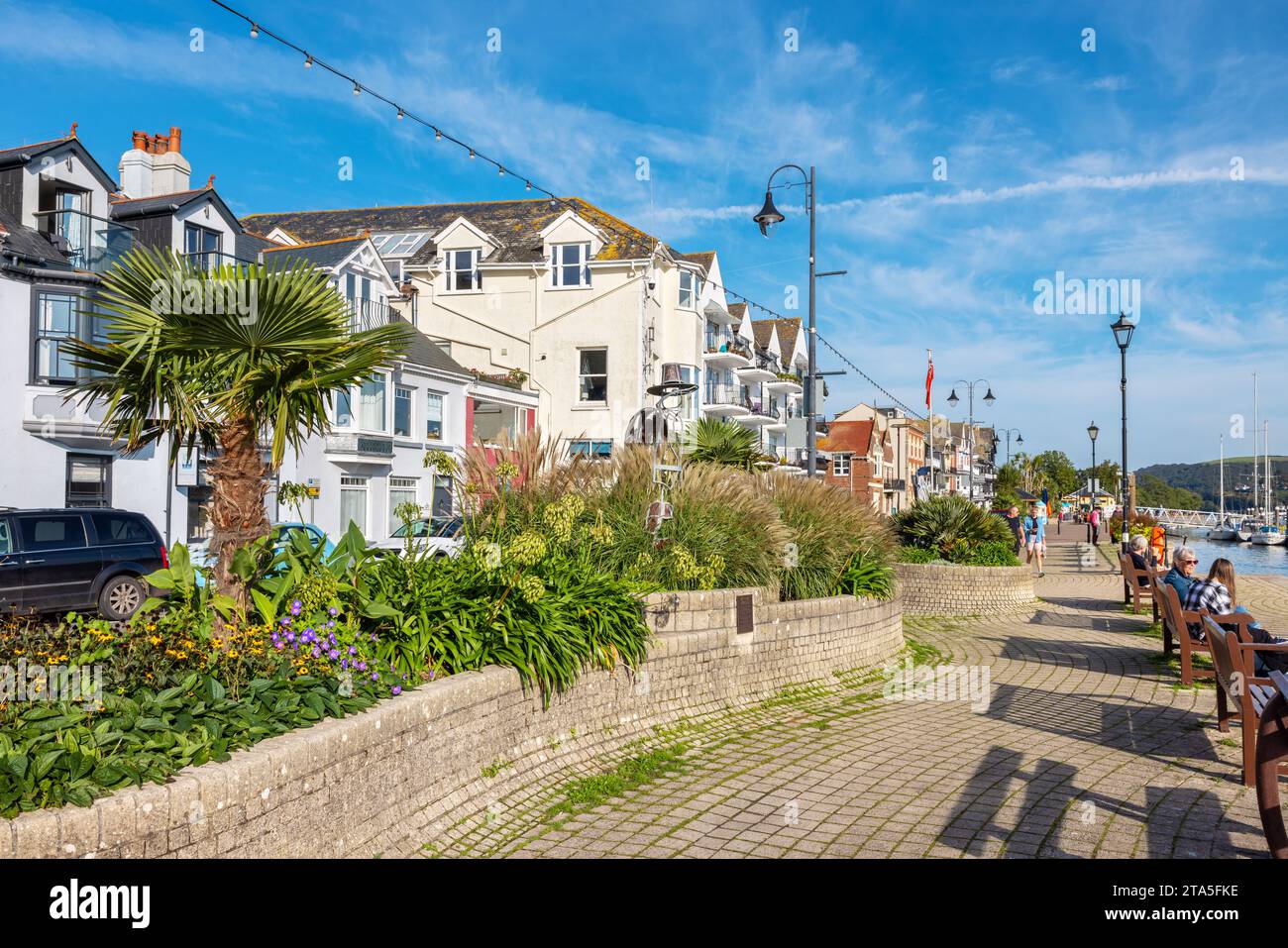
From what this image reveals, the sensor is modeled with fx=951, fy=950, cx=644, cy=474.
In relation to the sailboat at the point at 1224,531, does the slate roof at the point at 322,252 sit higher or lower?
higher

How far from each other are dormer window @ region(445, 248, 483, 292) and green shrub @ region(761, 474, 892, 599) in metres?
27.9

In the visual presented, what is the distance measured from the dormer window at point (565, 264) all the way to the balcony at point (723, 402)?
10014 mm

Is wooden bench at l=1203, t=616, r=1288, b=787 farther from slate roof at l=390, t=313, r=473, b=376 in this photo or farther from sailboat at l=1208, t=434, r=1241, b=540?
sailboat at l=1208, t=434, r=1241, b=540

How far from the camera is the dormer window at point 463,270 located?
3941 cm

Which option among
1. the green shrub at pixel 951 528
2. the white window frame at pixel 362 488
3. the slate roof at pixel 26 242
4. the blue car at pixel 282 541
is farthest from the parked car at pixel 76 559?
the green shrub at pixel 951 528

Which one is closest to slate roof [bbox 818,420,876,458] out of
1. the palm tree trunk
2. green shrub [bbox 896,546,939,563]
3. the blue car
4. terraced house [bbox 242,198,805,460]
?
terraced house [bbox 242,198,805,460]

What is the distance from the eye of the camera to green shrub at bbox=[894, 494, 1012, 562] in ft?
66.2

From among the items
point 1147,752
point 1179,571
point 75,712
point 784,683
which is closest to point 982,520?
point 1179,571

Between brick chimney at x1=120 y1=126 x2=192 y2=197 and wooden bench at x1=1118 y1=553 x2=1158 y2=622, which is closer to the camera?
wooden bench at x1=1118 y1=553 x2=1158 y2=622

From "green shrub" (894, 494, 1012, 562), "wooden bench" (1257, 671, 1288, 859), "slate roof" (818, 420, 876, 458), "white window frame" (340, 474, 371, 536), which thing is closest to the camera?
"wooden bench" (1257, 671, 1288, 859)

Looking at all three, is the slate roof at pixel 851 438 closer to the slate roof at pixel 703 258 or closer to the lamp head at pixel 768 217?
the slate roof at pixel 703 258

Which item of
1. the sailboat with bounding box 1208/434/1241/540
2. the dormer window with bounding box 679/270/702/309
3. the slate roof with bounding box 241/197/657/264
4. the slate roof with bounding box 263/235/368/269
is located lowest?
the sailboat with bounding box 1208/434/1241/540

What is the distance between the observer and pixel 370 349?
6570 mm

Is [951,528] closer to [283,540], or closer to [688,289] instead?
[283,540]
